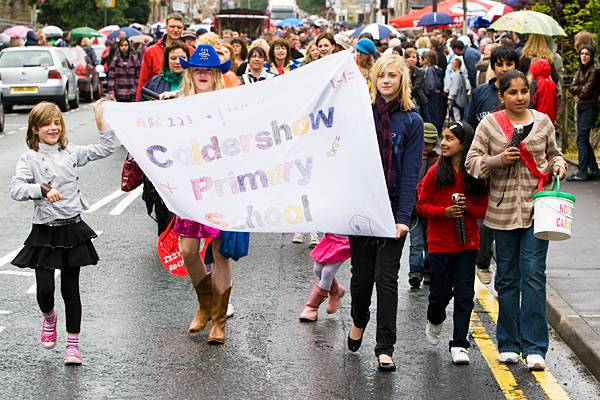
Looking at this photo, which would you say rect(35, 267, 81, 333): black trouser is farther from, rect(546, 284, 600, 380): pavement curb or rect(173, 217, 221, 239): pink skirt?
rect(546, 284, 600, 380): pavement curb

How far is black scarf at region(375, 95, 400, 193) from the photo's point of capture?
282 inches

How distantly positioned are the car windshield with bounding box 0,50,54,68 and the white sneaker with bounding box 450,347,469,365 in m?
25.0

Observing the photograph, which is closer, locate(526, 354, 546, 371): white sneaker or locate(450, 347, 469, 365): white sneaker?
locate(526, 354, 546, 371): white sneaker

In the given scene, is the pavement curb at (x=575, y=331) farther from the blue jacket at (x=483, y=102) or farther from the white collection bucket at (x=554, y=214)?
the blue jacket at (x=483, y=102)

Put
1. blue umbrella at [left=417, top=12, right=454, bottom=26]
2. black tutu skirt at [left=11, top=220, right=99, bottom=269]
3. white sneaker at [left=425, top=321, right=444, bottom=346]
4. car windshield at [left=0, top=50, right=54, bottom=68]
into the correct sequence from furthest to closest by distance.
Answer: blue umbrella at [left=417, top=12, right=454, bottom=26]
car windshield at [left=0, top=50, right=54, bottom=68]
white sneaker at [left=425, top=321, right=444, bottom=346]
black tutu skirt at [left=11, top=220, right=99, bottom=269]

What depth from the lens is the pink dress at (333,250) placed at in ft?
27.8

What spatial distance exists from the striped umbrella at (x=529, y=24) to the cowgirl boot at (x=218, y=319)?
26.0 ft

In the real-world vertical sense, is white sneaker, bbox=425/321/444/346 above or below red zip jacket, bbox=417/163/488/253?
below

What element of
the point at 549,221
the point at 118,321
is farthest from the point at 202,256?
the point at 549,221

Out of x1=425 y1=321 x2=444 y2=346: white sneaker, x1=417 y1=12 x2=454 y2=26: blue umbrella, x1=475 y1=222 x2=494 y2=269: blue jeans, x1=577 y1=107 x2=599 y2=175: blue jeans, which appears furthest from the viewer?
x1=417 y1=12 x2=454 y2=26: blue umbrella

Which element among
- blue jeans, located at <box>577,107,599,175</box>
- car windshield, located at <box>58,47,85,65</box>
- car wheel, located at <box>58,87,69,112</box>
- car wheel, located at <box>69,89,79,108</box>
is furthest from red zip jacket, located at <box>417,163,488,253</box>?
car windshield, located at <box>58,47,85,65</box>

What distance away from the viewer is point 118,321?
8.49 metres

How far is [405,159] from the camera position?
23.6 ft

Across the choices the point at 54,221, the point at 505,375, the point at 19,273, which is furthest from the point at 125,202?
the point at 505,375
